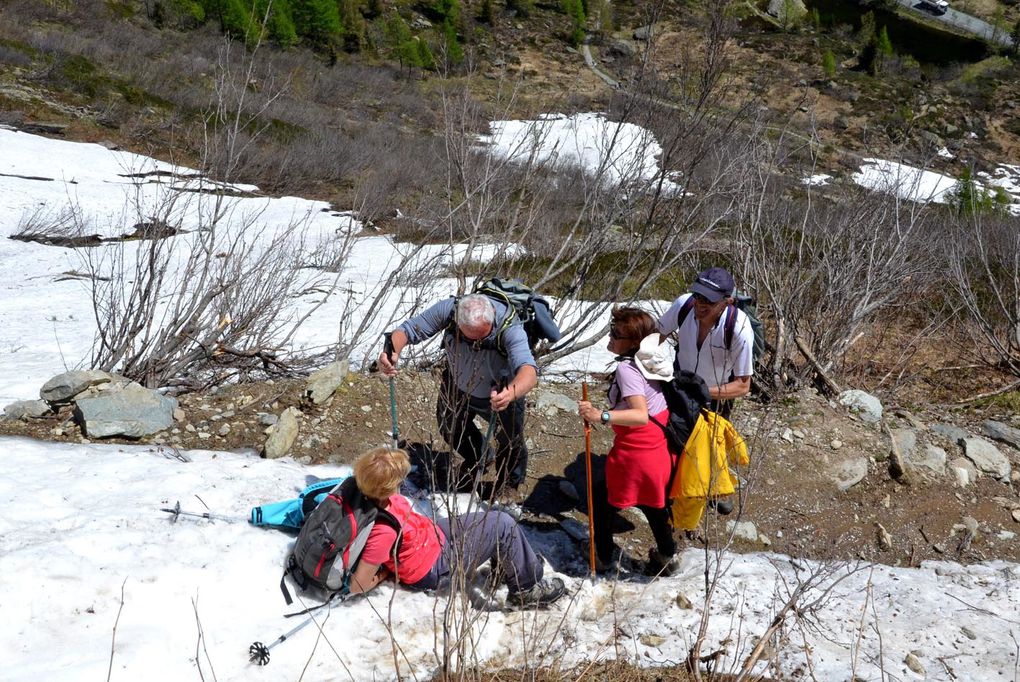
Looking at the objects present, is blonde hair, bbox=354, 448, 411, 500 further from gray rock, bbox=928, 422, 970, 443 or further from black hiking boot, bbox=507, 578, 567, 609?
gray rock, bbox=928, 422, 970, 443

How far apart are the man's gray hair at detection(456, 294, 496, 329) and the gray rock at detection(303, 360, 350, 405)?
1776 mm

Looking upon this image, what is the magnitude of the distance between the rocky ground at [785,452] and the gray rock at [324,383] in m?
0.01

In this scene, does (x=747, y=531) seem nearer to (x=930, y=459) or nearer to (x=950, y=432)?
(x=930, y=459)

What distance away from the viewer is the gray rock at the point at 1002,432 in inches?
216

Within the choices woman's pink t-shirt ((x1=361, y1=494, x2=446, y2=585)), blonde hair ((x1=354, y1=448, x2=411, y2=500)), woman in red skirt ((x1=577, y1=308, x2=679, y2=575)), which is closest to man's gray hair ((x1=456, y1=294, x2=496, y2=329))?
woman in red skirt ((x1=577, y1=308, x2=679, y2=575))

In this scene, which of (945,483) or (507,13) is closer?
(945,483)

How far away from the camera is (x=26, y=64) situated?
19.4m

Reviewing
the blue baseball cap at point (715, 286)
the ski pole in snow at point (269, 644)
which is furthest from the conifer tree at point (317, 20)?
the ski pole in snow at point (269, 644)

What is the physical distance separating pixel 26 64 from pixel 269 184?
29.5 feet

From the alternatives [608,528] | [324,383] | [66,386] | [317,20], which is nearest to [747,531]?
[608,528]

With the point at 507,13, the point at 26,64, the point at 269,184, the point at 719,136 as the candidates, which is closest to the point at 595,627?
the point at 719,136

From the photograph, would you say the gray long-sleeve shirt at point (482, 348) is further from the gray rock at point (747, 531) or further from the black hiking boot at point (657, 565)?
the gray rock at point (747, 531)

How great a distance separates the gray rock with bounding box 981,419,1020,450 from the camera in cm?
548

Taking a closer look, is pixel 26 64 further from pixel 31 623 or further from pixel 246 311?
pixel 31 623
